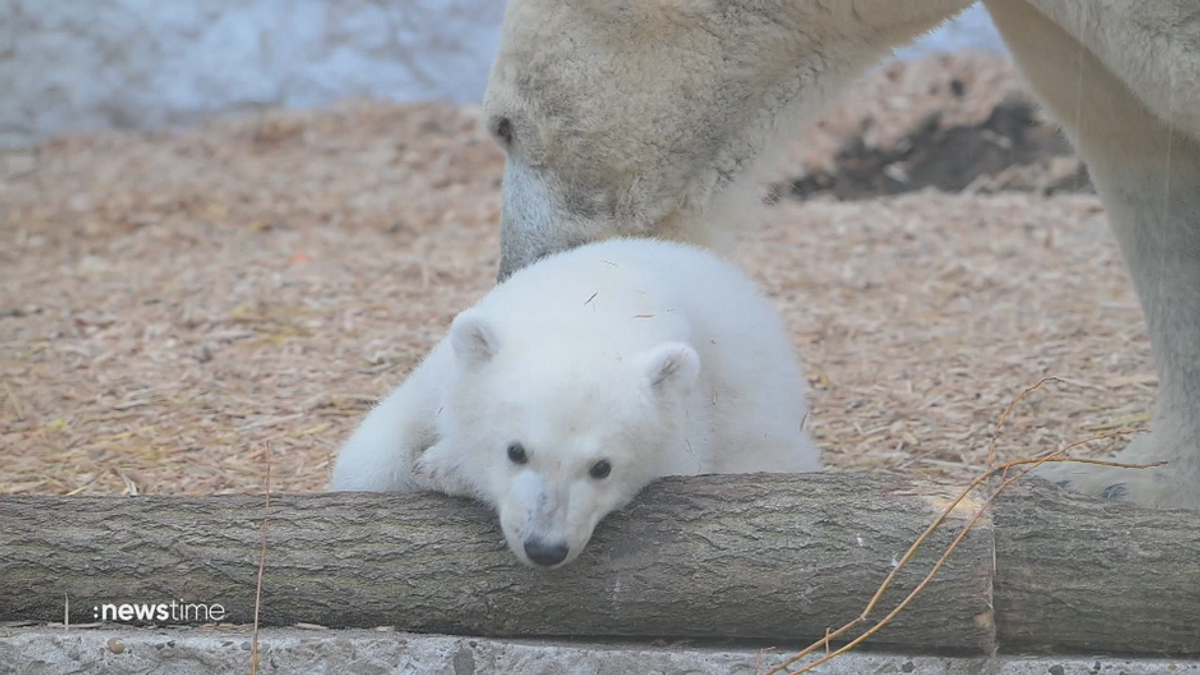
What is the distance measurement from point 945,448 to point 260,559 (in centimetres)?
192

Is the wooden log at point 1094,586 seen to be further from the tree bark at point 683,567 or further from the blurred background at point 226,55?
the blurred background at point 226,55

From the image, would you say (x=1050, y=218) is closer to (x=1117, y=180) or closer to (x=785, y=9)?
(x=1117, y=180)

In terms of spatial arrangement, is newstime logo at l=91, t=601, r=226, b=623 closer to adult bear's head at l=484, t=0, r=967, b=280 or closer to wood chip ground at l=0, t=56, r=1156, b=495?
wood chip ground at l=0, t=56, r=1156, b=495

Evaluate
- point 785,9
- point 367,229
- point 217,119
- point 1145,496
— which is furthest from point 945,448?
point 217,119

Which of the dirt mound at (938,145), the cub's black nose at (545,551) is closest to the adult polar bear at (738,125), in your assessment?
the cub's black nose at (545,551)

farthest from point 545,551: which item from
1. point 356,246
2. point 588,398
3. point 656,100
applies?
point 356,246

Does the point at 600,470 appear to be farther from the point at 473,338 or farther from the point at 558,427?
the point at 473,338

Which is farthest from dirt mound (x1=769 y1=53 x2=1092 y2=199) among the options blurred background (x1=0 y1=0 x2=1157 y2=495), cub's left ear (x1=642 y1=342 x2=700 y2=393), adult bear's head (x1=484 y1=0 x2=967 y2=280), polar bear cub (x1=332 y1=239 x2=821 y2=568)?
cub's left ear (x1=642 y1=342 x2=700 y2=393)

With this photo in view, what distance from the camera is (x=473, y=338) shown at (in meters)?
2.33

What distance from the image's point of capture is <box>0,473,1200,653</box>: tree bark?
86.0 inches

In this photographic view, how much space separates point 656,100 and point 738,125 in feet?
0.65

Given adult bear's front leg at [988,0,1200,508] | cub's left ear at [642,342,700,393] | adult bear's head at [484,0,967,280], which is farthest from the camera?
adult bear's front leg at [988,0,1200,508]

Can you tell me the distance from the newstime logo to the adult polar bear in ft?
3.99

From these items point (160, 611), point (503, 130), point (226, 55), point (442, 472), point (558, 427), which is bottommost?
point (160, 611)
